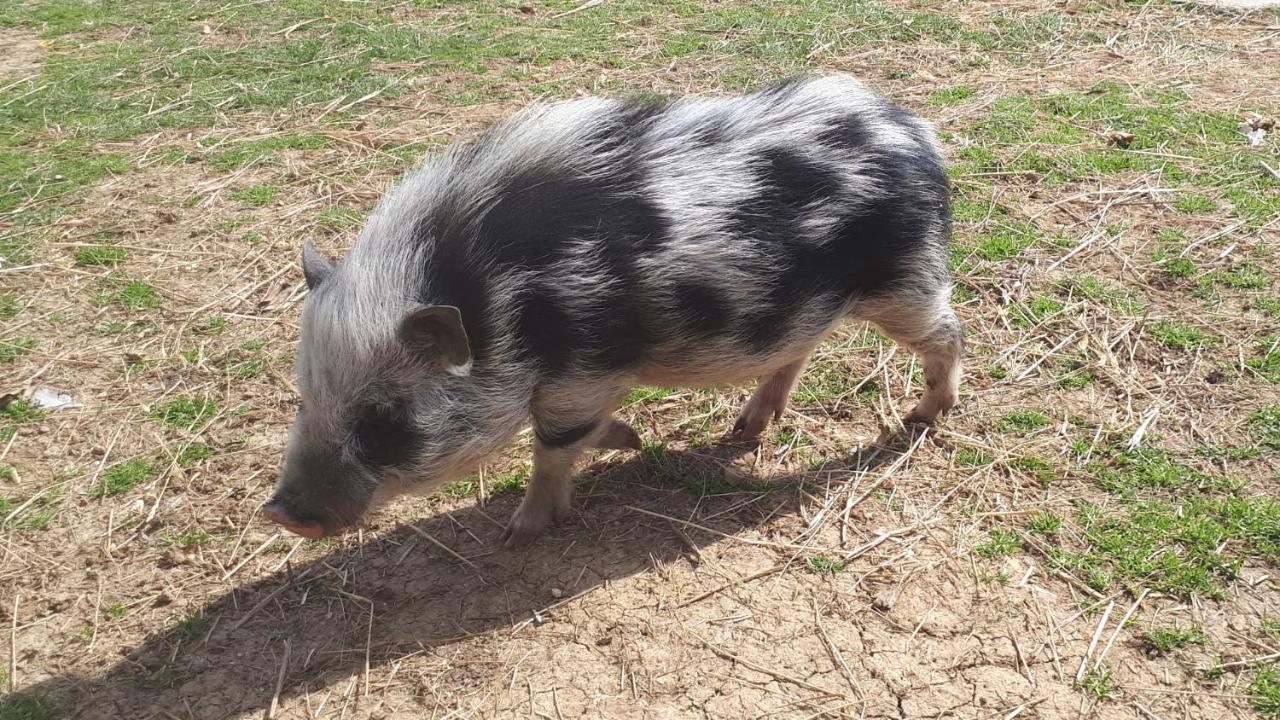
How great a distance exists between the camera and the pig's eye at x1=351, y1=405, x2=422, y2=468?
331cm

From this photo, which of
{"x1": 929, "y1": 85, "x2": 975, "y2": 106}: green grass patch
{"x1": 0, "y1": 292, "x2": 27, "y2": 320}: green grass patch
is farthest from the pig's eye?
{"x1": 929, "y1": 85, "x2": 975, "y2": 106}: green grass patch

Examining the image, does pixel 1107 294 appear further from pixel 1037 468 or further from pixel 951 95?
pixel 951 95

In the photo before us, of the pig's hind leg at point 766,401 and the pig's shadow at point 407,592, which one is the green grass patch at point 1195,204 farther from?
the pig's hind leg at point 766,401

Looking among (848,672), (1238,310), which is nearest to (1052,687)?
(848,672)

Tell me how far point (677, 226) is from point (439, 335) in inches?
36.3

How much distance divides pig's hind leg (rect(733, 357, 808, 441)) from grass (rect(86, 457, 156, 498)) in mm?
2619

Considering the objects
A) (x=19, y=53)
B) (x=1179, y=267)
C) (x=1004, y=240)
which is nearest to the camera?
(x=1179, y=267)

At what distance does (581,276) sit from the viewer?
3.31m

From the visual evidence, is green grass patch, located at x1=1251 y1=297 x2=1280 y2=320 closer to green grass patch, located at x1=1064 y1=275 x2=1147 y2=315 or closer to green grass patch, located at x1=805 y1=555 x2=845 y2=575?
green grass patch, located at x1=1064 y1=275 x2=1147 y2=315

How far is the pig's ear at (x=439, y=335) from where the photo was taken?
10.0 feet

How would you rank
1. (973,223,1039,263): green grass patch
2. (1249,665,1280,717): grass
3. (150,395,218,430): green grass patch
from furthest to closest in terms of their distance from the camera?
(973,223,1039,263): green grass patch < (150,395,218,430): green grass patch < (1249,665,1280,717): grass

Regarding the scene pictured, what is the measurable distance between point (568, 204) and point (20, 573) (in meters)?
2.61

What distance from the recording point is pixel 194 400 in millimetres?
4645

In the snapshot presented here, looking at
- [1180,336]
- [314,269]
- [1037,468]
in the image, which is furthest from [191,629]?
[1180,336]
